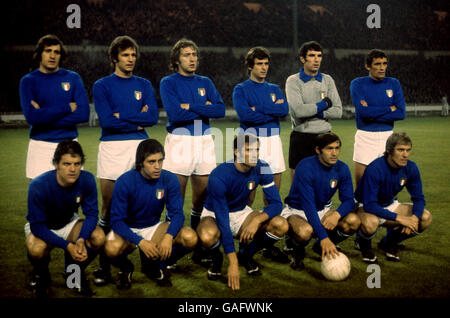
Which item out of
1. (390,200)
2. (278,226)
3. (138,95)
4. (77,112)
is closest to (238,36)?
(138,95)

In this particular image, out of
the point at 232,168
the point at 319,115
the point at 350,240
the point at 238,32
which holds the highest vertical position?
the point at 238,32

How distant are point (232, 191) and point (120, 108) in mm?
1268

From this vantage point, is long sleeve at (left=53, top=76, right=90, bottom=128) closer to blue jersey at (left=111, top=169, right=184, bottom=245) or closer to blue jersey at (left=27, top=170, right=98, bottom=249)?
blue jersey at (left=27, top=170, right=98, bottom=249)

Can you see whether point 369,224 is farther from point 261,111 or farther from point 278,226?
point 261,111

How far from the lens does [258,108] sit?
500cm

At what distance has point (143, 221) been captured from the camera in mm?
4094

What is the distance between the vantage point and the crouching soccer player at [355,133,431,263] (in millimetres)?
4430

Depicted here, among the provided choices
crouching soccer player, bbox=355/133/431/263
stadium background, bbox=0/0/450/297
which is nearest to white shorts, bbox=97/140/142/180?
crouching soccer player, bbox=355/133/431/263

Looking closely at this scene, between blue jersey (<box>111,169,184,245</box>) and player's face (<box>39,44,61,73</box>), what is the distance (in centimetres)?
123

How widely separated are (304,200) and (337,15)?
32.8 meters

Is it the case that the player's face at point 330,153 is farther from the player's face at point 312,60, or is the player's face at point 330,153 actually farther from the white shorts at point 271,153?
the player's face at point 312,60
